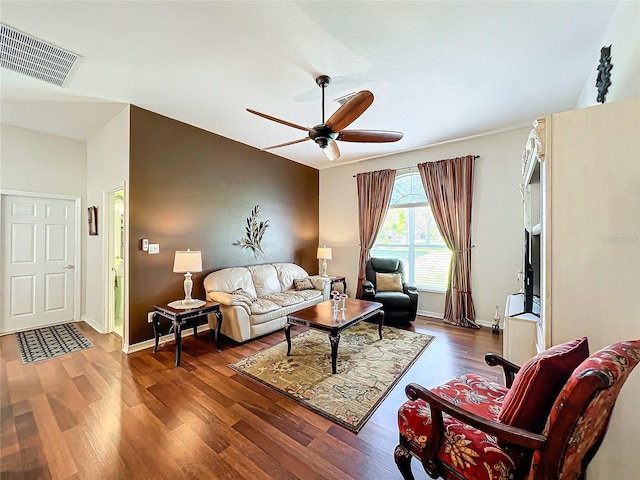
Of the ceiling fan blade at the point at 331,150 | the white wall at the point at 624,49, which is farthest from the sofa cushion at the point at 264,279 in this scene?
the white wall at the point at 624,49

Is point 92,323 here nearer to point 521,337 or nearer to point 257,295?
point 257,295

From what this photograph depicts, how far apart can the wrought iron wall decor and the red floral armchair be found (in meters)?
1.97

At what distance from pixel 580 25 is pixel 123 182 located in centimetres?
469

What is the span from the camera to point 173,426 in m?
1.92

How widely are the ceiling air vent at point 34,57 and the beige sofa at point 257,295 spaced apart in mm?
2703

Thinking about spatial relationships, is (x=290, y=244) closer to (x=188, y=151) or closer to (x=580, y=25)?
(x=188, y=151)

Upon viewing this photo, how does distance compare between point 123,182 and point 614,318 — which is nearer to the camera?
point 614,318

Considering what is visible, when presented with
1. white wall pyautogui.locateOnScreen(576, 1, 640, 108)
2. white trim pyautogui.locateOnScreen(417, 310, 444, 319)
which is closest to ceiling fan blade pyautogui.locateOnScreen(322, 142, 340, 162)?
white wall pyautogui.locateOnScreen(576, 1, 640, 108)

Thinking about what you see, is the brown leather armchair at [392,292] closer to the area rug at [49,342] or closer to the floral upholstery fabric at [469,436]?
the floral upholstery fabric at [469,436]

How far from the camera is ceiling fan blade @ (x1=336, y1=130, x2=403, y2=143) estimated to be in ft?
8.86

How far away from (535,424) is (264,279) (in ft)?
12.7

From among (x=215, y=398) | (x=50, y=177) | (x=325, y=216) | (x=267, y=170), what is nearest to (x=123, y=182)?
(x=50, y=177)

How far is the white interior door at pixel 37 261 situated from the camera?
379cm

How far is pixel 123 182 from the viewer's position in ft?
10.8
